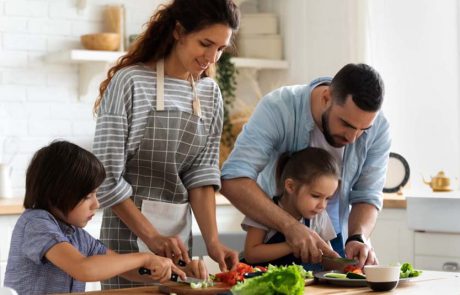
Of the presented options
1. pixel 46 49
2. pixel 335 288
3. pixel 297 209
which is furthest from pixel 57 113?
pixel 335 288

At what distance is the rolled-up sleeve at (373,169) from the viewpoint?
2.95 m

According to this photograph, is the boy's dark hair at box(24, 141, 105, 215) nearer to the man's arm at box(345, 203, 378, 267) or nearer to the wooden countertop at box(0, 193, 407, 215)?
the man's arm at box(345, 203, 378, 267)

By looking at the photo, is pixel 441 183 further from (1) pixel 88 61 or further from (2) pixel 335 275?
(2) pixel 335 275

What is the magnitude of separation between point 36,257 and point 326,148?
1.11 metres

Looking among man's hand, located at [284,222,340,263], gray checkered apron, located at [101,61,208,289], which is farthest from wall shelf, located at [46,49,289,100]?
man's hand, located at [284,222,340,263]

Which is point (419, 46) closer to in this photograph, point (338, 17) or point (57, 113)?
point (338, 17)

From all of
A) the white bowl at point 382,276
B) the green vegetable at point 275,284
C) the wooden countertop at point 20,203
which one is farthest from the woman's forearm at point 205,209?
the wooden countertop at point 20,203

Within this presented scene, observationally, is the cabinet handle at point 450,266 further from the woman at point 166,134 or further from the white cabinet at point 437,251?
the woman at point 166,134

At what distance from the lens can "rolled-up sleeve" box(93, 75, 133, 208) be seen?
2.55 m

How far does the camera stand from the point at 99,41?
189 inches

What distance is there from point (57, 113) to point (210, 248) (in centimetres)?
240

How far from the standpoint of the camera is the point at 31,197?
93.4 inches

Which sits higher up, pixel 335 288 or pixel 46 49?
pixel 46 49

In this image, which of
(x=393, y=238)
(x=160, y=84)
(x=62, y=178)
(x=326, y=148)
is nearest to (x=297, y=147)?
(x=326, y=148)
